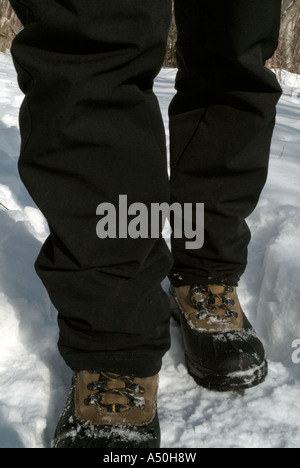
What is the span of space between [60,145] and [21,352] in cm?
56

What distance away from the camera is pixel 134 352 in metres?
0.78

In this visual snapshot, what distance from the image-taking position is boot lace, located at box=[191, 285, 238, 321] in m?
0.99

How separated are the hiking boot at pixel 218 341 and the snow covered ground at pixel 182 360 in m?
0.03

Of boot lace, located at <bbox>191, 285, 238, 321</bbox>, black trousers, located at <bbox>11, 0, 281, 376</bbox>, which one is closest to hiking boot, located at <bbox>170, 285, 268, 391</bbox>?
boot lace, located at <bbox>191, 285, 238, 321</bbox>

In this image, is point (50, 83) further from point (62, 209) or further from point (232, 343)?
point (232, 343)

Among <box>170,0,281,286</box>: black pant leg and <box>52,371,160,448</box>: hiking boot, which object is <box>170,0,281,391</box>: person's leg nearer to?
<box>170,0,281,286</box>: black pant leg

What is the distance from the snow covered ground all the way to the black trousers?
0.14 metres

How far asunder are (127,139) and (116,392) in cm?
45

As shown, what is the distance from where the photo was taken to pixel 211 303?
1.00 m

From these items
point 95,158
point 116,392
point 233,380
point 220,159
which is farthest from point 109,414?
point 220,159

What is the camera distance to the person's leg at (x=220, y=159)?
83 cm

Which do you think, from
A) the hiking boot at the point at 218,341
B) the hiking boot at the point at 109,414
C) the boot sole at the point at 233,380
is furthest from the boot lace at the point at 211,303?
the hiking boot at the point at 109,414

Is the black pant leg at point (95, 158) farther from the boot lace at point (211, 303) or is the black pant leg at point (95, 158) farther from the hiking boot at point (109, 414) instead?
the boot lace at point (211, 303)
